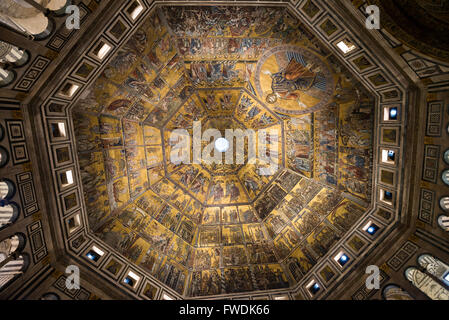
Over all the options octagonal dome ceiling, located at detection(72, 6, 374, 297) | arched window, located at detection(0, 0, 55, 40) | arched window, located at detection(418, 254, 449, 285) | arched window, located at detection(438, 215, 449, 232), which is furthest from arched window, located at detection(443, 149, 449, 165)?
arched window, located at detection(0, 0, 55, 40)

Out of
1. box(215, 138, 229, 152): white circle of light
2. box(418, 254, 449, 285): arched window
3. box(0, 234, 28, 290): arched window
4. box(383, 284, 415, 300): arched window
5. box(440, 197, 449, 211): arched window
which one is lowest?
box(383, 284, 415, 300): arched window

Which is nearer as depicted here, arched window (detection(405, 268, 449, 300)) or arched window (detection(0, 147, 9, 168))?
arched window (detection(0, 147, 9, 168))

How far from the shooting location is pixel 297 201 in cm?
1205

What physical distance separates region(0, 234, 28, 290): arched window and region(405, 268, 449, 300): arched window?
44.5ft

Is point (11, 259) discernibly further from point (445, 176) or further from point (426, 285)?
point (445, 176)

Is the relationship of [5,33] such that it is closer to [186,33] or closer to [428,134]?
[186,33]

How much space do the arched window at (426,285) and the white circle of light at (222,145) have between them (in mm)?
11712

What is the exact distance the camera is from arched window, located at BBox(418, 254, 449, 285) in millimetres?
6618

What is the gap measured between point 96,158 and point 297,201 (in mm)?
11035

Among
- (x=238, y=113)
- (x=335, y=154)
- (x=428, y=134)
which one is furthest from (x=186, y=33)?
(x=428, y=134)

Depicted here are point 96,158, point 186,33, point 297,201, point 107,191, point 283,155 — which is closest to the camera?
point 186,33

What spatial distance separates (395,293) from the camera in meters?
7.33

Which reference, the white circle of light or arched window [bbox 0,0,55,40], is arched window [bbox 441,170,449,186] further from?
arched window [bbox 0,0,55,40]

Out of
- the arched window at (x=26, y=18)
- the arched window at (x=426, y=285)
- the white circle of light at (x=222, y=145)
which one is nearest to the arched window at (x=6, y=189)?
the arched window at (x=26, y=18)
